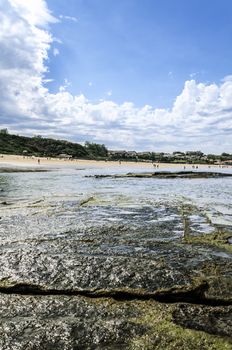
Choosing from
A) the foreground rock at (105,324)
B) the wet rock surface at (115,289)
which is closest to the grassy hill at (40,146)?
the wet rock surface at (115,289)

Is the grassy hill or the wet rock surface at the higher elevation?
the grassy hill

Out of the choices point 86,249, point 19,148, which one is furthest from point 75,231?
point 19,148

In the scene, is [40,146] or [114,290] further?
[40,146]

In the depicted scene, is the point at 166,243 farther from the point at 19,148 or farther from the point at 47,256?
the point at 19,148

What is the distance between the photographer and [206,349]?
3.46m

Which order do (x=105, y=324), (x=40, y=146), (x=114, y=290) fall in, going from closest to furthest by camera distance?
(x=105, y=324)
(x=114, y=290)
(x=40, y=146)

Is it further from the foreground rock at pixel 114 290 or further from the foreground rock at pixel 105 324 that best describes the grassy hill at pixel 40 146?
the foreground rock at pixel 105 324

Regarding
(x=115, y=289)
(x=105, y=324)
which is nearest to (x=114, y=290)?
(x=115, y=289)

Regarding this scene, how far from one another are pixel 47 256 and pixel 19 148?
14812 cm

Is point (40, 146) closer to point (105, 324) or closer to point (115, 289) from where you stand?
point (115, 289)

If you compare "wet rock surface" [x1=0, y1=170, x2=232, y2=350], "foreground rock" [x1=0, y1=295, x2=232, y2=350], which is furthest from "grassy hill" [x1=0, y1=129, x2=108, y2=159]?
"foreground rock" [x1=0, y1=295, x2=232, y2=350]

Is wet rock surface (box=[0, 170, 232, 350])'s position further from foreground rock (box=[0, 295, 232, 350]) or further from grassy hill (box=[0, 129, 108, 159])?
grassy hill (box=[0, 129, 108, 159])

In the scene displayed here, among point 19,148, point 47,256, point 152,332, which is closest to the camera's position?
point 152,332

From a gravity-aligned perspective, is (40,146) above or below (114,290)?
above
